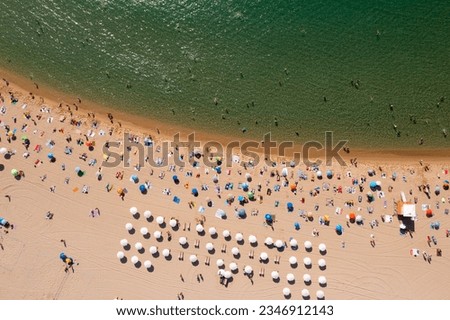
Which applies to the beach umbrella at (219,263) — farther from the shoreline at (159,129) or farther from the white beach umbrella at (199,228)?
the shoreline at (159,129)

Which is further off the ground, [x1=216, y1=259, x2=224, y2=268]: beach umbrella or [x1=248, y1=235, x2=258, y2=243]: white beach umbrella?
[x1=248, y1=235, x2=258, y2=243]: white beach umbrella

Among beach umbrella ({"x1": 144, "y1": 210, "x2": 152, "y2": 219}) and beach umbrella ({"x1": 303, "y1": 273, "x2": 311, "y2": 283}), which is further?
beach umbrella ({"x1": 144, "y1": 210, "x2": 152, "y2": 219})

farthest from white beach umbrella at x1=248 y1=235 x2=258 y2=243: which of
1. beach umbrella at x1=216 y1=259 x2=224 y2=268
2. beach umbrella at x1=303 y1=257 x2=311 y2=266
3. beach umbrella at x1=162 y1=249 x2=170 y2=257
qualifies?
beach umbrella at x1=162 y1=249 x2=170 y2=257

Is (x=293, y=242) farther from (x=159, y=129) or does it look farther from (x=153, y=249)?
(x=159, y=129)

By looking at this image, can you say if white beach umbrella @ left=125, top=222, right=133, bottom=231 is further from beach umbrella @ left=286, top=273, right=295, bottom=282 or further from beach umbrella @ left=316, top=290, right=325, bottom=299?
beach umbrella @ left=316, top=290, right=325, bottom=299

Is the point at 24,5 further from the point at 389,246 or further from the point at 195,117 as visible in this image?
the point at 389,246

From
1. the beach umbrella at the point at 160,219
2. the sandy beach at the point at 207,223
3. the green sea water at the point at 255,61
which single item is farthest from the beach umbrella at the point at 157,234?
the green sea water at the point at 255,61
